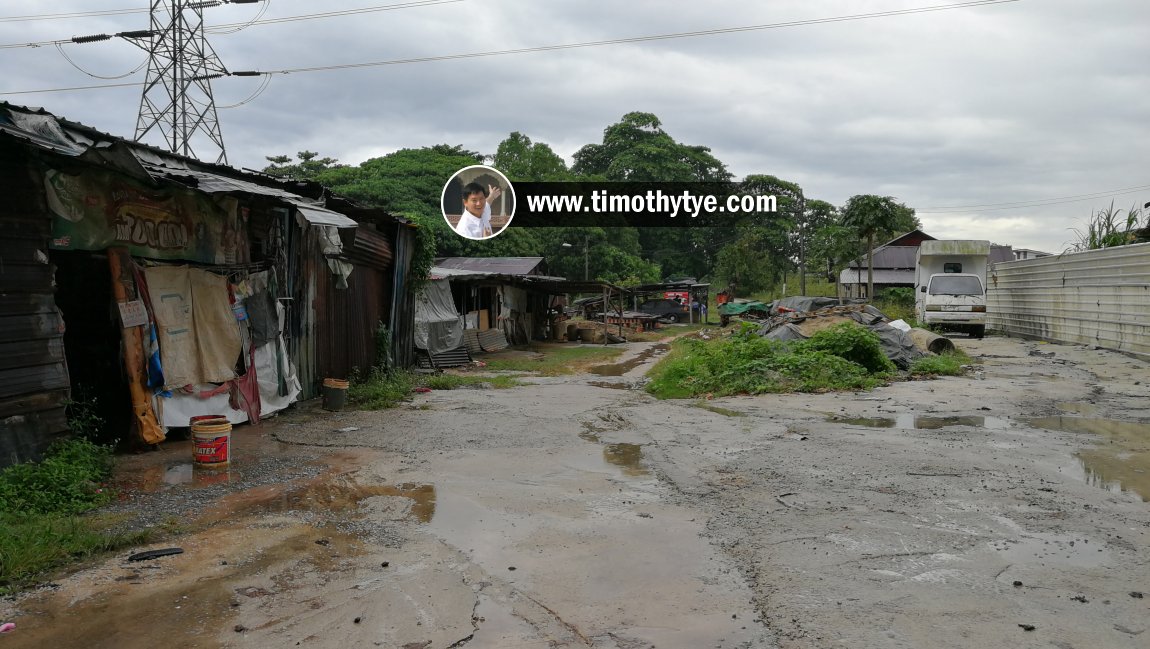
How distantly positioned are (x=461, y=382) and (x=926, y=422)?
8.53m

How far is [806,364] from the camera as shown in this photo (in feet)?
44.9

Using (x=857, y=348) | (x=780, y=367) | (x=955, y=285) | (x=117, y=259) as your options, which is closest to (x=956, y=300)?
(x=955, y=285)

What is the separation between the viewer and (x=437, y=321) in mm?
19984

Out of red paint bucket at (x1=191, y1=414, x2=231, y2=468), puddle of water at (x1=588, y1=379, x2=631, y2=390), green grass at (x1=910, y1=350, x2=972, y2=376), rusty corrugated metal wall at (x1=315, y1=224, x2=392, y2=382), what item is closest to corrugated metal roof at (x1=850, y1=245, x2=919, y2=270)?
green grass at (x1=910, y1=350, x2=972, y2=376)

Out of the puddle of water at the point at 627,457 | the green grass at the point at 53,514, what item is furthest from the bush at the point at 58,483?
the puddle of water at the point at 627,457

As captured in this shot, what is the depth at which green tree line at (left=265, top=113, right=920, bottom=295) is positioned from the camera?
4050 centimetres

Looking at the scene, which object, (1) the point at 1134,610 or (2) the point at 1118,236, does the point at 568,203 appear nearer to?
(2) the point at 1118,236

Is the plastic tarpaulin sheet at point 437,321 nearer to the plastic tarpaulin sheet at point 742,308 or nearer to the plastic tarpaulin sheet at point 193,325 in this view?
the plastic tarpaulin sheet at point 193,325

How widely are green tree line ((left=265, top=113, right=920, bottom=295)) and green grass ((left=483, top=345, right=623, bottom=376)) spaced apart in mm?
12822

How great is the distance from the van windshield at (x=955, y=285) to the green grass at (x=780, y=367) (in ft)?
29.5

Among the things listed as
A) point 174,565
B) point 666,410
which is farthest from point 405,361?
point 174,565

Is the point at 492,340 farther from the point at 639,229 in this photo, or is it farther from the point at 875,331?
the point at 639,229

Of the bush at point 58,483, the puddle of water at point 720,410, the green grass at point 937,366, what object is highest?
the bush at point 58,483

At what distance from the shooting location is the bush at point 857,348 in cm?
1437
